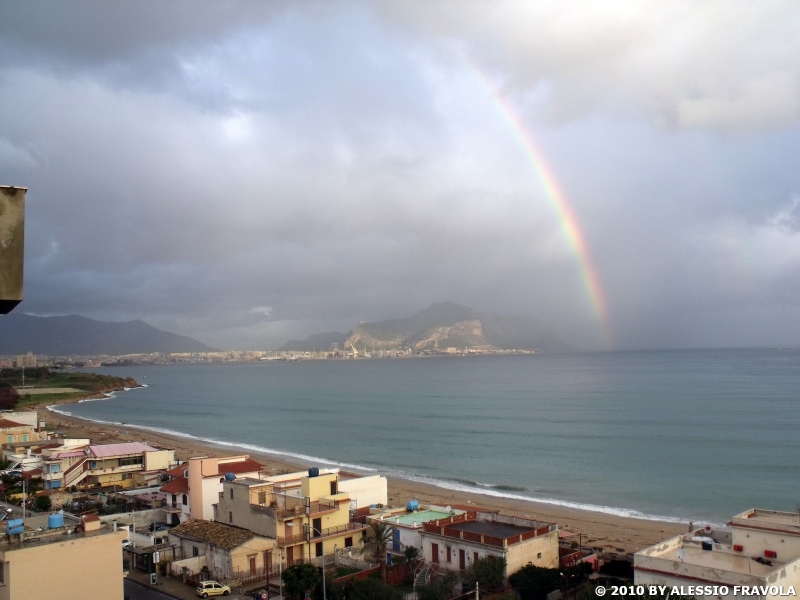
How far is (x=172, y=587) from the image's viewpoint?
23859 mm

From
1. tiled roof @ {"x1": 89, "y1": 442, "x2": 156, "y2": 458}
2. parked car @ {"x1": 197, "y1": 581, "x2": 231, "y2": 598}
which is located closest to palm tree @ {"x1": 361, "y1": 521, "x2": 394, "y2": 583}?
parked car @ {"x1": 197, "y1": 581, "x2": 231, "y2": 598}

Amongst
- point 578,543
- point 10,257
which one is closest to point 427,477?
point 578,543

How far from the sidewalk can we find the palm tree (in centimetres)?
436

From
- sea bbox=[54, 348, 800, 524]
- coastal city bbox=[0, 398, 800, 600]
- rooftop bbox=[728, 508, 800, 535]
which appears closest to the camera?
coastal city bbox=[0, 398, 800, 600]

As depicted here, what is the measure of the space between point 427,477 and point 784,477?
83.7 ft

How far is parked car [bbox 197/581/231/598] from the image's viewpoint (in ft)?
74.2

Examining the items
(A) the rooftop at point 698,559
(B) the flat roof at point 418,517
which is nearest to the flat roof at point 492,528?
(B) the flat roof at point 418,517

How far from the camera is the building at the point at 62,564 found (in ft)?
52.2

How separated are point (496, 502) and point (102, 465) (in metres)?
25.7

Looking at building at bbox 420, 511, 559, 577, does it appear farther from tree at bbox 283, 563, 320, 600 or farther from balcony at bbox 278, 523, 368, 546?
tree at bbox 283, 563, 320, 600

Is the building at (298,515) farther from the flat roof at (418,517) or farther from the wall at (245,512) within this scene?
the flat roof at (418,517)

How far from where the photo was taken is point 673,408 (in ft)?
298

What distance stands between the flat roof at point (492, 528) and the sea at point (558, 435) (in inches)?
665

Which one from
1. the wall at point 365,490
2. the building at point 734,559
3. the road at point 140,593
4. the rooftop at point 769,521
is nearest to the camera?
the building at point 734,559
